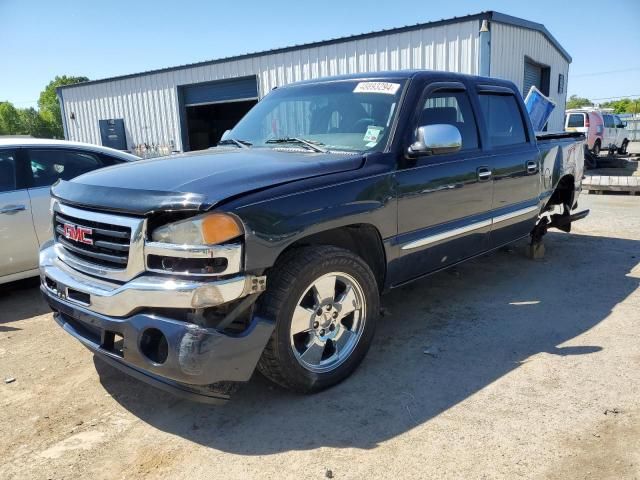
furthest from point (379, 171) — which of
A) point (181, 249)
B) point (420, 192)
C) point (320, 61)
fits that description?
point (320, 61)

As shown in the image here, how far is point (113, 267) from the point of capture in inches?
107

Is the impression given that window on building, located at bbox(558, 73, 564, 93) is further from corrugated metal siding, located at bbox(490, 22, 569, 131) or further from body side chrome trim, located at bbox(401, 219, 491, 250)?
body side chrome trim, located at bbox(401, 219, 491, 250)

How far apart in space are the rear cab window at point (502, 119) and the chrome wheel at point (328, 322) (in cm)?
218

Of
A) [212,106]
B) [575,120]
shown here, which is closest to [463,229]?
[212,106]

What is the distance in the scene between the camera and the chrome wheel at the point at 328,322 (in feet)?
9.77

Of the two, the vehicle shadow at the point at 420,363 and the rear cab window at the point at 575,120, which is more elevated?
the rear cab window at the point at 575,120

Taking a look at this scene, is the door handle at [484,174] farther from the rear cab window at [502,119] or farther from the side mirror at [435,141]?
the side mirror at [435,141]

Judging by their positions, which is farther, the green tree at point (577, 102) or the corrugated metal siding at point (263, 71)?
the green tree at point (577, 102)

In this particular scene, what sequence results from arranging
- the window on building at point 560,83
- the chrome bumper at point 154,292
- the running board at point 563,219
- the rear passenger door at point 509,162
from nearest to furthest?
the chrome bumper at point 154,292, the rear passenger door at point 509,162, the running board at point 563,219, the window on building at point 560,83

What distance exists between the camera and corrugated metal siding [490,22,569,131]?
11703 mm

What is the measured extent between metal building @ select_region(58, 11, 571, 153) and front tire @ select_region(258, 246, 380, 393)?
31.0 ft

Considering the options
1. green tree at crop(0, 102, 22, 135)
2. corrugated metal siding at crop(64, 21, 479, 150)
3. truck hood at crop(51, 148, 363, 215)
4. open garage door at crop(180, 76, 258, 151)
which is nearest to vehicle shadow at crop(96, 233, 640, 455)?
truck hood at crop(51, 148, 363, 215)

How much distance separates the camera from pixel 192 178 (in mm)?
2773

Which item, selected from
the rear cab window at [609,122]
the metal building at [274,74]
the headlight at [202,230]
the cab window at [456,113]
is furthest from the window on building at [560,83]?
the headlight at [202,230]
